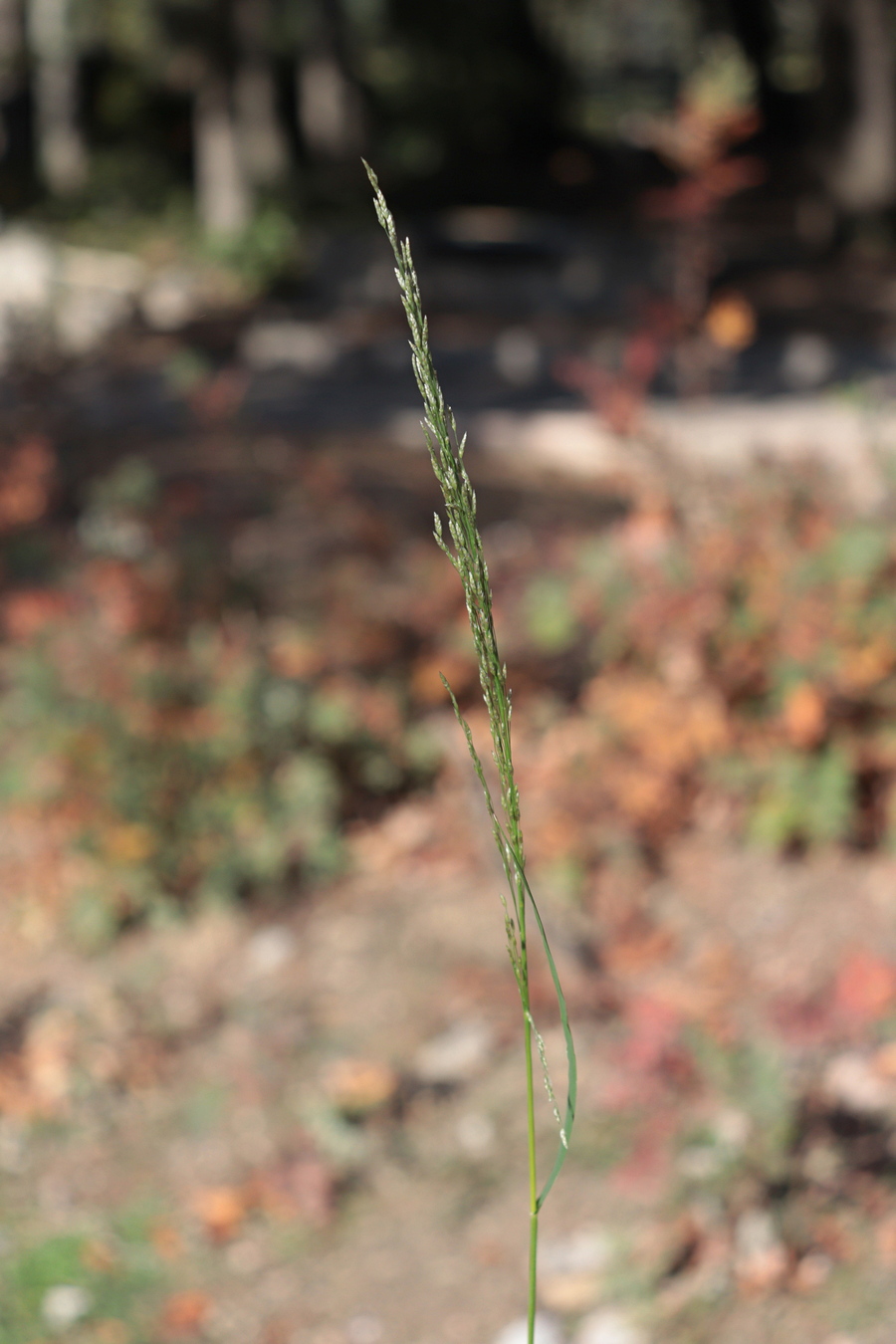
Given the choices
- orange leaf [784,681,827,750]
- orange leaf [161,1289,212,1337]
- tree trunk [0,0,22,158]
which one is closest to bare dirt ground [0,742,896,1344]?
orange leaf [161,1289,212,1337]

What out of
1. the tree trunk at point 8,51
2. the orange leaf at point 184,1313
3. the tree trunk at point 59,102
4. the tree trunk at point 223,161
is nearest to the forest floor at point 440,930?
the orange leaf at point 184,1313

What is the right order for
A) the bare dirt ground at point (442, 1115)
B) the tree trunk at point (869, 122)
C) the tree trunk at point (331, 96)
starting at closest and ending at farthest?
the bare dirt ground at point (442, 1115), the tree trunk at point (869, 122), the tree trunk at point (331, 96)

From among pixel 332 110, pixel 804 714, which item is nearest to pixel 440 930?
pixel 804 714

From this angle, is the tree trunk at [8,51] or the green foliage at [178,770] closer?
the green foliage at [178,770]

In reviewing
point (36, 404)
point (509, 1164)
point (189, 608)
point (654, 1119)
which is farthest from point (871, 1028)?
point (36, 404)

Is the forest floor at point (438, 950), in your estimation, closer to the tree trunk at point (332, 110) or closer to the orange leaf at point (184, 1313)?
the orange leaf at point (184, 1313)

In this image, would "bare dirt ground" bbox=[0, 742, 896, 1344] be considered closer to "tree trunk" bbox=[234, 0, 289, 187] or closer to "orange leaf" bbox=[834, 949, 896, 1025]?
"orange leaf" bbox=[834, 949, 896, 1025]
